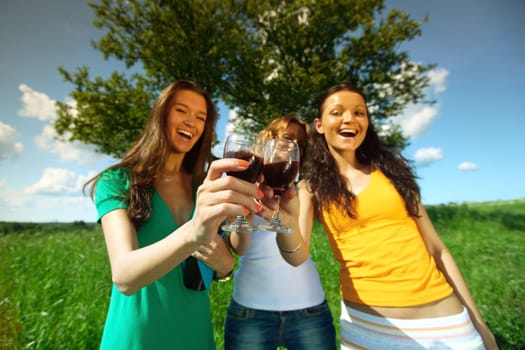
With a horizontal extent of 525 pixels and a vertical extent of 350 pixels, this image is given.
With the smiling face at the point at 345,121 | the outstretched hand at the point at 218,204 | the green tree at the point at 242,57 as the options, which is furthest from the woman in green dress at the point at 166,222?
the green tree at the point at 242,57

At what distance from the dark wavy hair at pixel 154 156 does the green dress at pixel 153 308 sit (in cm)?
6

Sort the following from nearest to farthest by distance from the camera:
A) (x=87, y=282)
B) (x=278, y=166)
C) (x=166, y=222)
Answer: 1. (x=278, y=166)
2. (x=166, y=222)
3. (x=87, y=282)

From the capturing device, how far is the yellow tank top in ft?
6.70

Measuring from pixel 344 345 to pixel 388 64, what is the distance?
49.1 ft

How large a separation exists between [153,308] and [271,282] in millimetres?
908

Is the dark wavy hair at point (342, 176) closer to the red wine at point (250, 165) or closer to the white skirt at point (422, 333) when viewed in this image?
the white skirt at point (422, 333)

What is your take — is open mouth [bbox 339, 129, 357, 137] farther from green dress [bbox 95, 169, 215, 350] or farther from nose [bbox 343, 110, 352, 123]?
green dress [bbox 95, 169, 215, 350]

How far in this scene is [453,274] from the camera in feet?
7.50

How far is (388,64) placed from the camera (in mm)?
14570

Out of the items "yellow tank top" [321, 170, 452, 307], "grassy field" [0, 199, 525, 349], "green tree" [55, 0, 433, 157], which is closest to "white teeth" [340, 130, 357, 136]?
"yellow tank top" [321, 170, 452, 307]

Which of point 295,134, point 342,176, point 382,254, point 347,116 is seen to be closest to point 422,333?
point 382,254

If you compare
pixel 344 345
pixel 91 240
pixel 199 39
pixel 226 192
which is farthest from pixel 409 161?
pixel 199 39

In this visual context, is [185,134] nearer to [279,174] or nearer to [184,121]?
[184,121]

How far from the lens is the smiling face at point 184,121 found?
86.8 inches
